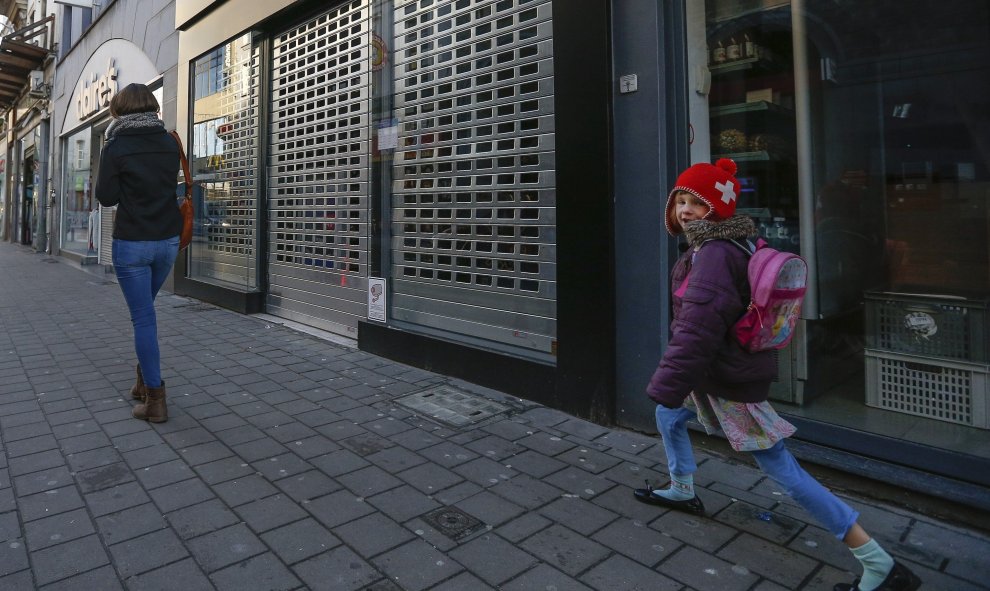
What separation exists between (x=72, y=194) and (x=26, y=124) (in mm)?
9822

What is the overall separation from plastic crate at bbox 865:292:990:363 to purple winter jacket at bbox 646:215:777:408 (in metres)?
1.95

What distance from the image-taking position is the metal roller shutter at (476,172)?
190 inches

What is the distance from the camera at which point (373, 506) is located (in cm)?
303

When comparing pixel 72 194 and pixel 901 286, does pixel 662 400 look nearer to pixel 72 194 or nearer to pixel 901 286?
pixel 901 286

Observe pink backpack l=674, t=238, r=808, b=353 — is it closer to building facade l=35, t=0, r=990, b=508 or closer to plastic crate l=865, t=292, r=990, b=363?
building facade l=35, t=0, r=990, b=508

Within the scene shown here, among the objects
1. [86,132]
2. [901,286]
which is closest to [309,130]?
[901,286]

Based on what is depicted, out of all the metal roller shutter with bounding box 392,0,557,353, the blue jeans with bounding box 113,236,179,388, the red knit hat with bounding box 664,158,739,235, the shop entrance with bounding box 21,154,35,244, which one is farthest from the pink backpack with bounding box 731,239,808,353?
the shop entrance with bounding box 21,154,35,244

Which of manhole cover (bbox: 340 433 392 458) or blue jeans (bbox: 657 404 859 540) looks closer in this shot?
blue jeans (bbox: 657 404 859 540)

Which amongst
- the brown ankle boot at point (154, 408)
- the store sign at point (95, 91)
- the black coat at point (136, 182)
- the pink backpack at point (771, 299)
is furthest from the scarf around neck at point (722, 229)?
the store sign at point (95, 91)

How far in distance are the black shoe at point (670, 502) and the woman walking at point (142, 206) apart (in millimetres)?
3141

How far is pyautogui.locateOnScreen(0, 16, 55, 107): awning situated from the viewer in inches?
851

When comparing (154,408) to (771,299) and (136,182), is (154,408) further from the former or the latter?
(771,299)

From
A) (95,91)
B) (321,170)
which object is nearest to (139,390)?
(321,170)

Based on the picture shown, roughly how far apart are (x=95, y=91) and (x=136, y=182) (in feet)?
49.7
